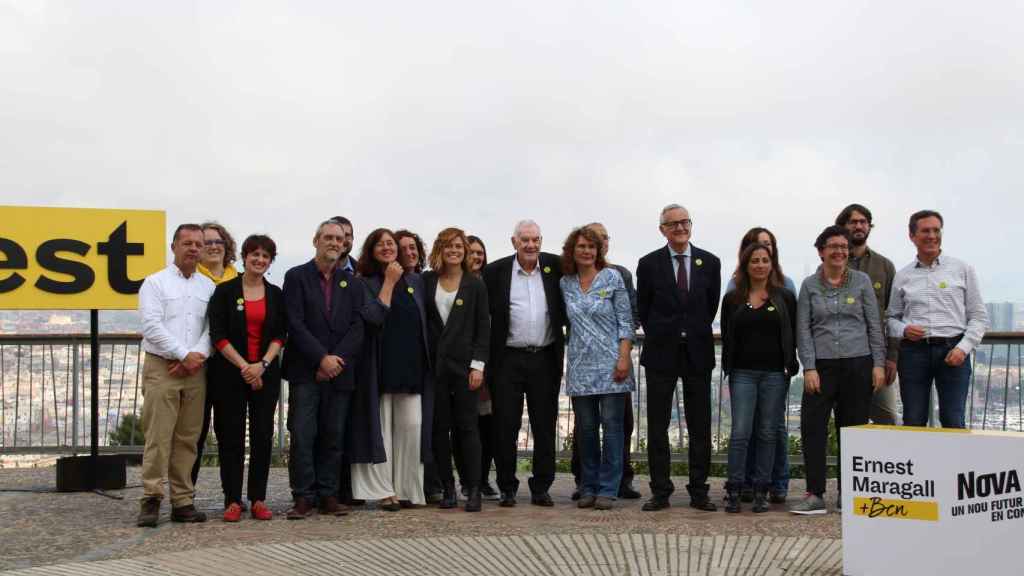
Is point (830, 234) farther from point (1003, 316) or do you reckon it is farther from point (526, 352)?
point (1003, 316)

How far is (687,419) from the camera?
802 cm

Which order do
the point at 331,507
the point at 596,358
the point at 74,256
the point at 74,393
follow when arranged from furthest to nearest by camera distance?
the point at 74,393 → the point at 74,256 → the point at 596,358 → the point at 331,507

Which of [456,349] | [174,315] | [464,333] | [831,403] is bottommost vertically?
[831,403]

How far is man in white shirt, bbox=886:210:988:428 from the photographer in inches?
305

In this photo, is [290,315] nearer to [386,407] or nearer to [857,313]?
[386,407]

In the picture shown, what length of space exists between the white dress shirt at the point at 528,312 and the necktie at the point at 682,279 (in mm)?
936

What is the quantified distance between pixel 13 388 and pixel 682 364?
6750 millimetres

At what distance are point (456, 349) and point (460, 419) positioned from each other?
51 centimetres

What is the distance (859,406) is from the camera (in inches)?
301

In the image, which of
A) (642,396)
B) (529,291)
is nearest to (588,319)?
(529,291)

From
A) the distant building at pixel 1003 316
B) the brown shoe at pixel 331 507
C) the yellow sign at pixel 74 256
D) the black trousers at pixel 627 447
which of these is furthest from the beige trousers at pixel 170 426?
the distant building at pixel 1003 316

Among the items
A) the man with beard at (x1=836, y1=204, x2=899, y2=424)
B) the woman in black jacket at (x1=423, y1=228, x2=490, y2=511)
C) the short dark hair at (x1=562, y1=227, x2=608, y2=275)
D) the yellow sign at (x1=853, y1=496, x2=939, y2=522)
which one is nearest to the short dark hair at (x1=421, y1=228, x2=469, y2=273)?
the woman in black jacket at (x1=423, y1=228, x2=490, y2=511)

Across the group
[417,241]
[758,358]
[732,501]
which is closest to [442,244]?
[417,241]

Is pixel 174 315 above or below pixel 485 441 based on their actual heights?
above
